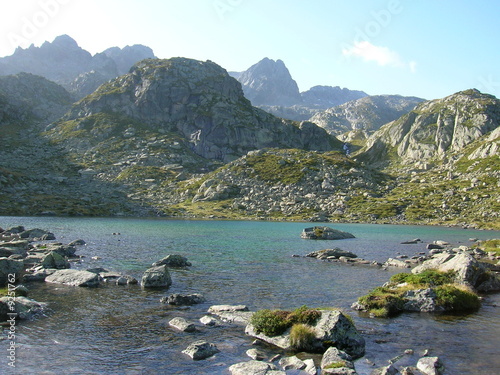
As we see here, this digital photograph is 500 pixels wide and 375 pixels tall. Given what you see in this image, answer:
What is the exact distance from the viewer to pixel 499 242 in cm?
6406

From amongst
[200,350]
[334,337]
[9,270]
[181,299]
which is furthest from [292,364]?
[9,270]

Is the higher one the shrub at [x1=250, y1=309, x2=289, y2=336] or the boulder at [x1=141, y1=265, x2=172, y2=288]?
the shrub at [x1=250, y1=309, x2=289, y2=336]

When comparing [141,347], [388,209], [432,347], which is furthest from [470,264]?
[388,209]

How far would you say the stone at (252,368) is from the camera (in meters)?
15.3

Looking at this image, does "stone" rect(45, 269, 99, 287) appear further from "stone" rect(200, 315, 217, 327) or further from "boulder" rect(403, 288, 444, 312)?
"boulder" rect(403, 288, 444, 312)

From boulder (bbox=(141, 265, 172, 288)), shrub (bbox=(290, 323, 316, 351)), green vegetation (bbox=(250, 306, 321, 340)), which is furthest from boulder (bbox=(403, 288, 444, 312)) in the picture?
boulder (bbox=(141, 265, 172, 288))

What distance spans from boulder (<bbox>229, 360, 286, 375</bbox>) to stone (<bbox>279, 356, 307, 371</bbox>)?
616mm

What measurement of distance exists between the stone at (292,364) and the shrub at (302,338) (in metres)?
1.66

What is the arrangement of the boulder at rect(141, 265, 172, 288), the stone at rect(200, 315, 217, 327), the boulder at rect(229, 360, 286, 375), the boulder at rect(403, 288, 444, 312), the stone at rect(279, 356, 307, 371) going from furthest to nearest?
the boulder at rect(141, 265, 172, 288) < the boulder at rect(403, 288, 444, 312) < the stone at rect(200, 315, 217, 327) < the stone at rect(279, 356, 307, 371) < the boulder at rect(229, 360, 286, 375)

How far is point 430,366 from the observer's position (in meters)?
15.9

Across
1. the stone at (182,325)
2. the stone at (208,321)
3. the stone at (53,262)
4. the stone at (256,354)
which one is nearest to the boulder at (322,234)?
the stone at (53,262)

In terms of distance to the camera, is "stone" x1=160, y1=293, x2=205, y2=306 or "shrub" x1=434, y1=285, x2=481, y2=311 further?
"stone" x1=160, y1=293, x2=205, y2=306

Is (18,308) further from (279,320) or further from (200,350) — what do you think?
(279,320)

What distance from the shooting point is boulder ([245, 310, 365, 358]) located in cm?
1836
